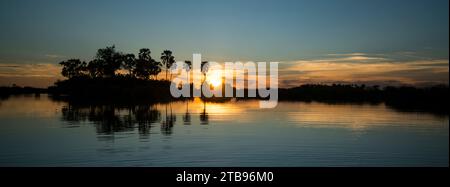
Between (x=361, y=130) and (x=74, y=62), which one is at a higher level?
(x=74, y=62)

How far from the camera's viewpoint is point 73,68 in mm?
151500

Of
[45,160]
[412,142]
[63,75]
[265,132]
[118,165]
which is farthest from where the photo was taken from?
[63,75]

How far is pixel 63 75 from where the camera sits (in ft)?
507

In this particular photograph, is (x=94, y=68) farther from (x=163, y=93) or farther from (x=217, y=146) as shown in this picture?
(x=217, y=146)

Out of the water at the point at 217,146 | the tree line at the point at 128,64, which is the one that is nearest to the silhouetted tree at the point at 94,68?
the tree line at the point at 128,64

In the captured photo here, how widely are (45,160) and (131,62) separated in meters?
115

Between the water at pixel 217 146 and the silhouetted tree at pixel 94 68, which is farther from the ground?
the silhouetted tree at pixel 94 68

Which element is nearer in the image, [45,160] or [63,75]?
[45,160]

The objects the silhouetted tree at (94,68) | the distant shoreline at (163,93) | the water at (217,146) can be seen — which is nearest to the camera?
the water at (217,146)

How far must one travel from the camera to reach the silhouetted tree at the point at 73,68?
15000cm

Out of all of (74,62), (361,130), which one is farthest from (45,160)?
(74,62)

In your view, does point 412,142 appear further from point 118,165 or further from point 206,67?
point 206,67

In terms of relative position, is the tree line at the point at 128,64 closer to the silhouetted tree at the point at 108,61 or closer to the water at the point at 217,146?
the silhouetted tree at the point at 108,61

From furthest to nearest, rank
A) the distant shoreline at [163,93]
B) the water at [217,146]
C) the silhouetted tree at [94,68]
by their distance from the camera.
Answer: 1. the silhouetted tree at [94,68]
2. the distant shoreline at [163,93]
3. the water at [217,146]
